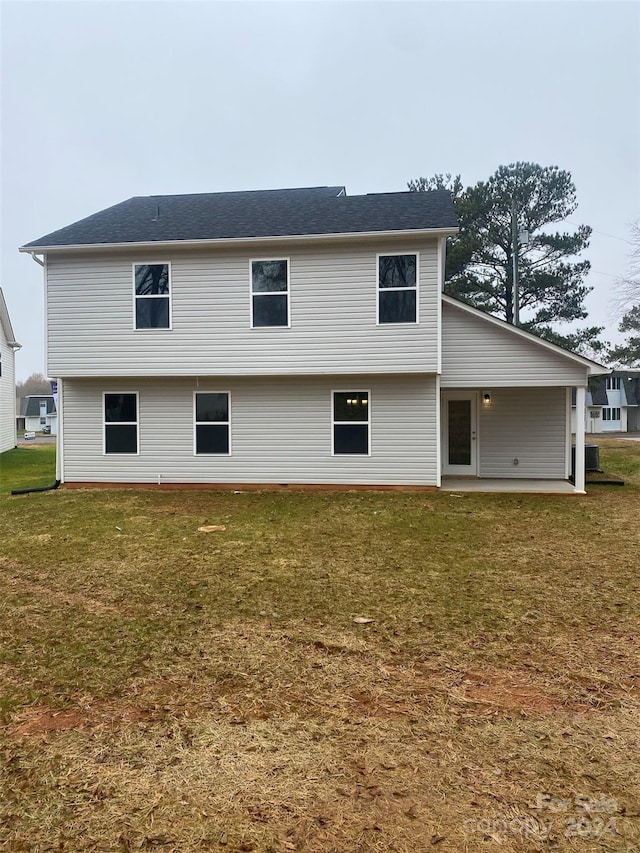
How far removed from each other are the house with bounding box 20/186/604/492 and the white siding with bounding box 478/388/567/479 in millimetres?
73

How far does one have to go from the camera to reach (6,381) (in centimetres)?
2283

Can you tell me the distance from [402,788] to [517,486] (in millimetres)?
9872

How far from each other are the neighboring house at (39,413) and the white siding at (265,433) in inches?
1668

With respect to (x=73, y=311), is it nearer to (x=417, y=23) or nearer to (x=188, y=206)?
(x=188, y=206)

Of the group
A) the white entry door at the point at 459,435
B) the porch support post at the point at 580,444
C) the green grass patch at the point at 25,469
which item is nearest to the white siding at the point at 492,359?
the porch support post at the point at 580,444

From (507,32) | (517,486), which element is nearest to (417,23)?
(507,32)

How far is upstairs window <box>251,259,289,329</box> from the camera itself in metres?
10.9

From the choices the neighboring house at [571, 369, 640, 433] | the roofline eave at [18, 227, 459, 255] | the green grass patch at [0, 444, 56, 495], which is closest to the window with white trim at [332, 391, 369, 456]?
the roofline eave at [18, 227, 459, 255]

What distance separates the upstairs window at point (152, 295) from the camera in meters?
11.2

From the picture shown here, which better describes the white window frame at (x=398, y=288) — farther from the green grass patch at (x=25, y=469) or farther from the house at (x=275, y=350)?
the green grass patch at (x=25, y=469)

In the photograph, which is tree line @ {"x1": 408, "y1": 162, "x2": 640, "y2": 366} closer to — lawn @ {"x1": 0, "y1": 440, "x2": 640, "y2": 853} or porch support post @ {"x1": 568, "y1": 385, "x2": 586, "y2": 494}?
porch support post @ {"x1": 568, "y1": 385, "x2": 586, "y2": 494}

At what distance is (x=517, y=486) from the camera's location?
11.3 meters

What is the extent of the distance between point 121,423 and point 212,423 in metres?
2.19

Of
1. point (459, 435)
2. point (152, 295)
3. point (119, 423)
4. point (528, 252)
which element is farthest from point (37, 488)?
point (528, 252)
